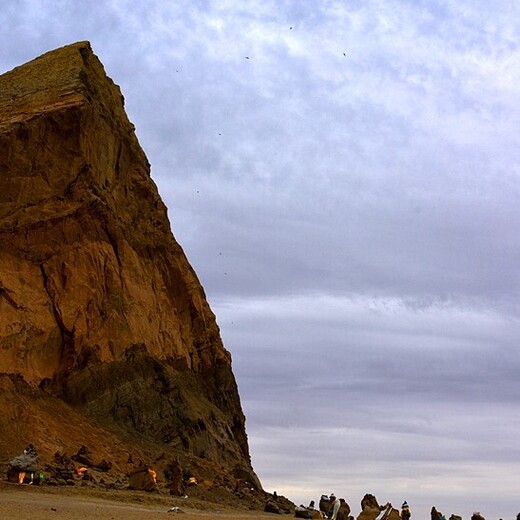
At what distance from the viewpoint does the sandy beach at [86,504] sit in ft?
65.5

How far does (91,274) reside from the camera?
138 feet

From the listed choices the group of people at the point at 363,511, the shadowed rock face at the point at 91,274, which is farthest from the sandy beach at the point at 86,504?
the shadowed rock face at the point at 91,274

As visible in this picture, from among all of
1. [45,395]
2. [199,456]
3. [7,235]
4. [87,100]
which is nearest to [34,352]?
[45,395]

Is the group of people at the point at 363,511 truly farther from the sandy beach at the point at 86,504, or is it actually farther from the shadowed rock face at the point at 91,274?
the shadowed rock face at the point at 91,274

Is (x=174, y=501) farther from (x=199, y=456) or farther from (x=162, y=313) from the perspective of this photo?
(x=162, y=313)

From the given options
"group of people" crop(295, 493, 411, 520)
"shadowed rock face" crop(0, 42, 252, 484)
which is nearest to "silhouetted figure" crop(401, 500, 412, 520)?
"group of people" crop(295, 493, 411, 520)

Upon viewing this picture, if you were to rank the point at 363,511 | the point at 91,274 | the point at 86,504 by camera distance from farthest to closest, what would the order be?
1. the point at 91,274
2. the point at 363,511
3. the point at 86,504

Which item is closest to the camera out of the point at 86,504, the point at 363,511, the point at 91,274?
the point at 86,504

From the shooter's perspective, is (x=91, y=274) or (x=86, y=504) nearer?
(x=86, y=504)

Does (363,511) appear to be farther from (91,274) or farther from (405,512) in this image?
(91,274)

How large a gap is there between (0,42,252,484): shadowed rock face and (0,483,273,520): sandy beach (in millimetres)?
Result: 8617

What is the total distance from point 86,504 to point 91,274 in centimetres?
1988

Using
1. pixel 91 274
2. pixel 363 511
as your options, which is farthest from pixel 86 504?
pixel 91 274

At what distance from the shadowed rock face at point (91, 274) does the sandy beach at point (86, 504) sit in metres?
8.62
